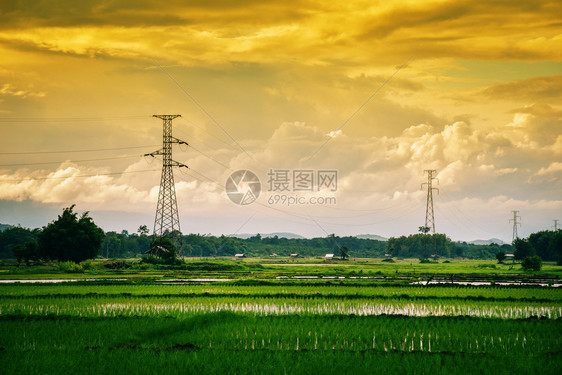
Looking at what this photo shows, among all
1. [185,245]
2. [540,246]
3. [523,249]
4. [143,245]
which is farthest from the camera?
[185,245]

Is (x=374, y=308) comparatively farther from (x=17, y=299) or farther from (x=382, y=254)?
(x=382, y=254)

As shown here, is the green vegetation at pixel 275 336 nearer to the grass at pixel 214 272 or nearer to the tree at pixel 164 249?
the grass at pixel 214 272

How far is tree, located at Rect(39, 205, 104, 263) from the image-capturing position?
59.2 meters

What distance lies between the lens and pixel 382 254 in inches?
6649

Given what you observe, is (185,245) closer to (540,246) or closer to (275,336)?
(540,246)

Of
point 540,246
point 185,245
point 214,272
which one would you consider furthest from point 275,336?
point 185,245

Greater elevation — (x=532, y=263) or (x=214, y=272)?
(x=532, y=263)

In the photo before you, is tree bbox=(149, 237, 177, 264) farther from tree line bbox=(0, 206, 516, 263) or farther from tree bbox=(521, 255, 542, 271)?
tree bbox=(521, 255, 542, 271)

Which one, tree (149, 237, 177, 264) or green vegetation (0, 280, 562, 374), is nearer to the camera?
green vegetation (0, 280, 562, 374)

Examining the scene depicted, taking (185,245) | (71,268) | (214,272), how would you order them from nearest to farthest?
1. (71,268)
2. (214,272)
3. (185,245)

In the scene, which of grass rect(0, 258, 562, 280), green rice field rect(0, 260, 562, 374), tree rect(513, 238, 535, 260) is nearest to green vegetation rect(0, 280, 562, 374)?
green rice field rect(0, 260, 562, 374)

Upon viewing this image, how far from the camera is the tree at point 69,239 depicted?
5922 centimetres

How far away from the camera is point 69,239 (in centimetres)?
5900

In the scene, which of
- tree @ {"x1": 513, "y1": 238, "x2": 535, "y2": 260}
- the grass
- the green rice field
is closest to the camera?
the green rice field
